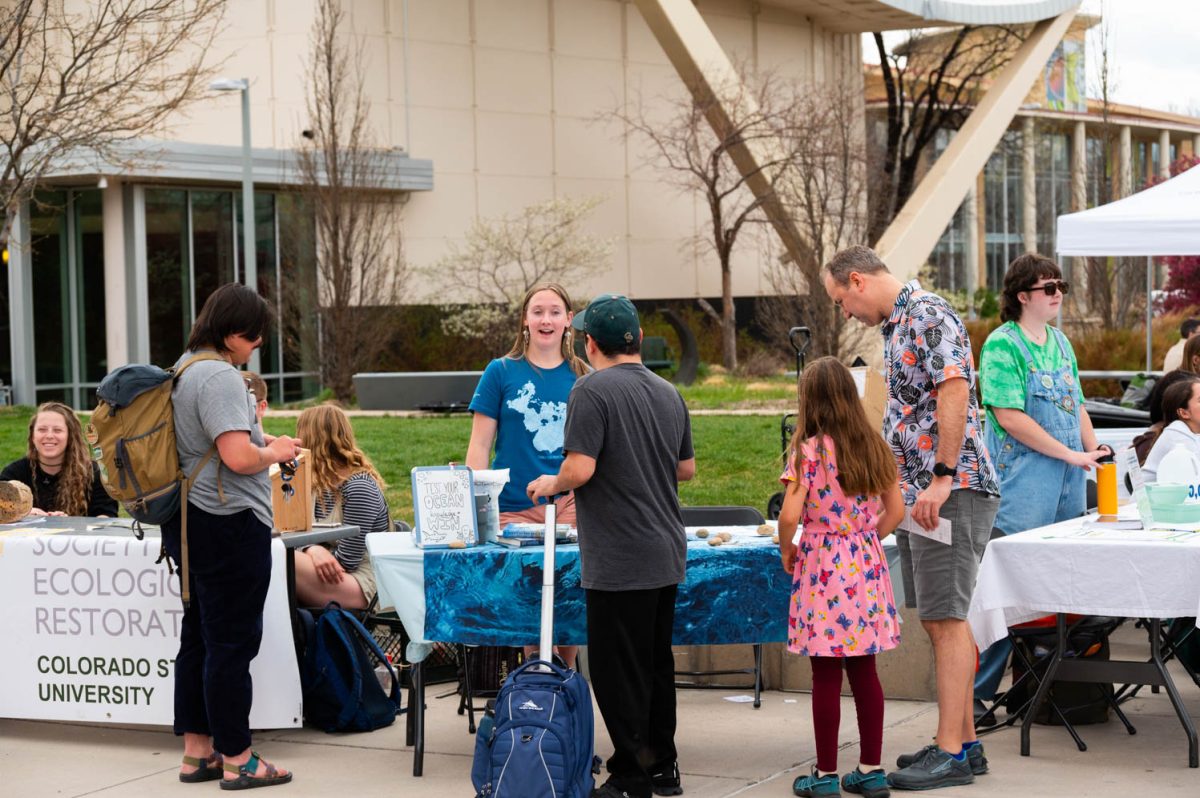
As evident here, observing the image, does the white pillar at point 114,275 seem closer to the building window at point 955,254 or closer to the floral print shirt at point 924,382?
the floral print shirt at point 924,382

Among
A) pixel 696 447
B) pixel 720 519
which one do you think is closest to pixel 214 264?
pixel 696 447

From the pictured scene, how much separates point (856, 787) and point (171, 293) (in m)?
26.4

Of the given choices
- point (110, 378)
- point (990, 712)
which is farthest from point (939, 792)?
point (110, 378)

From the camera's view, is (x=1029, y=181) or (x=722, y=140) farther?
(x=1029, y=181)

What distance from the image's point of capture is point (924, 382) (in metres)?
5.73

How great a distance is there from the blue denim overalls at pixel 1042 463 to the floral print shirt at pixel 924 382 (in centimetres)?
102

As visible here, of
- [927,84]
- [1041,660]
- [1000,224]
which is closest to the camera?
[1041,660]

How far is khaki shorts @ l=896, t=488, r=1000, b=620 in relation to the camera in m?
5.71

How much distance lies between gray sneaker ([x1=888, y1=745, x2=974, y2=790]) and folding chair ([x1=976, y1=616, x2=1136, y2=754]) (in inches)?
30.6

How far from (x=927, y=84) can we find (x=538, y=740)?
129 ft

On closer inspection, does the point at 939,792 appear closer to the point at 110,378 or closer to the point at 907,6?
the point at 110,378

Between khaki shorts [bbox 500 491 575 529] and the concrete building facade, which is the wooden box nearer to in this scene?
khaki shorts [bbox 500 491 575 529]

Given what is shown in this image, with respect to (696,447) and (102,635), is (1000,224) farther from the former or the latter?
(102,635)

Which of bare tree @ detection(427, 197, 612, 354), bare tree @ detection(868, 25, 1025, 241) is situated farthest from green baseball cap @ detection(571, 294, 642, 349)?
bare tree @ detection(868, 25, 1025, 241)
